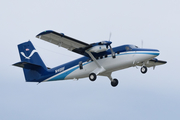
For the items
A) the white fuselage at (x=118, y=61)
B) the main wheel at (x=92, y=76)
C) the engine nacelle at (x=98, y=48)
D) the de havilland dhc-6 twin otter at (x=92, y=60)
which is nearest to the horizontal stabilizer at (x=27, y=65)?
the de havilland dhc-6 twin otter at (x=92, y=60)

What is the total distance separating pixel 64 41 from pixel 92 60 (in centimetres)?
274

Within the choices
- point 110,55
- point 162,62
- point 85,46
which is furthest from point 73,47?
point 162,62

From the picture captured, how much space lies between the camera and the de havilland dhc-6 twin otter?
936 inches

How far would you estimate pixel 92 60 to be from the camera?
2522 cm

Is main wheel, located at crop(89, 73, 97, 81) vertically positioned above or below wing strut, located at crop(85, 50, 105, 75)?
below

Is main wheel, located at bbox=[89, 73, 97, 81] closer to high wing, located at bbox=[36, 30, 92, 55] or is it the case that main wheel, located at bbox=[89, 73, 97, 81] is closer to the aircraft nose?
high wing, located at bbox=[36, 30, 92, 55]

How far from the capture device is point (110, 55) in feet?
80.6

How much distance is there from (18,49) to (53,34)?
6810 millimetres

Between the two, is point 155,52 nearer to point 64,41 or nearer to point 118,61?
point 118,61

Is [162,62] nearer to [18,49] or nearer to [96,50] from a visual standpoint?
[96,50]

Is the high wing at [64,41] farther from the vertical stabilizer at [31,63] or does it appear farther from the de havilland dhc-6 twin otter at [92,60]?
the vertical stabilizer at [31,63]

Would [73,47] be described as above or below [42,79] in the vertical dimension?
above

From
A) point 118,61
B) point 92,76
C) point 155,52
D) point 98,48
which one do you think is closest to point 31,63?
point 92,76

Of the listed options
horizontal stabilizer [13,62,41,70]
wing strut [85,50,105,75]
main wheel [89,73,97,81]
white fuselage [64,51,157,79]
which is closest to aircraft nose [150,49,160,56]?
white fuselage [64,51,157,79]
